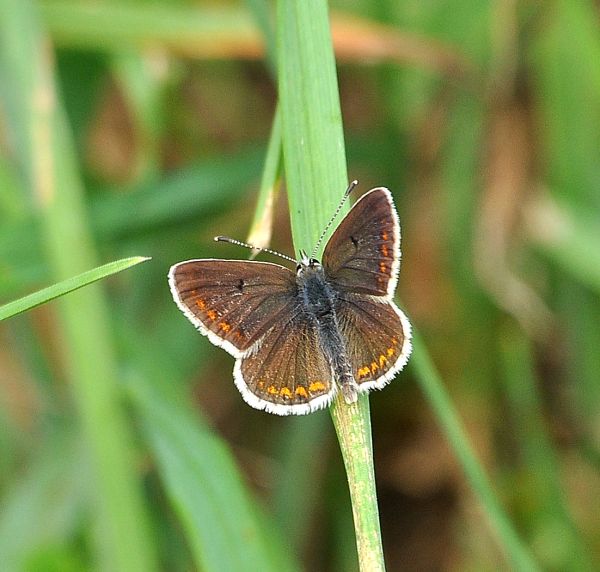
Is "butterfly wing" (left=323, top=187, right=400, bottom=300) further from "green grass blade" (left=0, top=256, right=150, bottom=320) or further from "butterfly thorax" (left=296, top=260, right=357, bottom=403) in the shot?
"green grass blade" (left=0, top=256, right=150, bottom=320)

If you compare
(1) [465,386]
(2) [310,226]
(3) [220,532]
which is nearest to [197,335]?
(1) [465,386]

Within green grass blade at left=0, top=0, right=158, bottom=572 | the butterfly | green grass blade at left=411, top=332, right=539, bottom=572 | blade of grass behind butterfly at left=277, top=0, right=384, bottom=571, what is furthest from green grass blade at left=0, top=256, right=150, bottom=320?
green grass blade at left=0, top=0, right=158, bottom=572

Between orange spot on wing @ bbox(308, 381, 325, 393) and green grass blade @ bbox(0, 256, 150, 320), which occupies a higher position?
green grass blade @ bbox(0, 256, 150, 320)

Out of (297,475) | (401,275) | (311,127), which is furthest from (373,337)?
(401,275)

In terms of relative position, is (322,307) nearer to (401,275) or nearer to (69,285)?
(69,285)

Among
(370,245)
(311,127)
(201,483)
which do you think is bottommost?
(201,483)

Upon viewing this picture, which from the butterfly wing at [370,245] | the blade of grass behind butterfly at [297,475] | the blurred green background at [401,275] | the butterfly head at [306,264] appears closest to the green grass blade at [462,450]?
the butterfly wing at [370,245]
